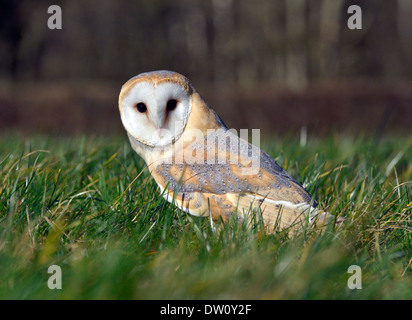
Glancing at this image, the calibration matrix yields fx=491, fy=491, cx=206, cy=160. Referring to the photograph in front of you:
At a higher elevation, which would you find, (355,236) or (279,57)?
(279,57)

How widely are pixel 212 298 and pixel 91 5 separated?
76.7 feet

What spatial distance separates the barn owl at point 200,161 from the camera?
2.71m

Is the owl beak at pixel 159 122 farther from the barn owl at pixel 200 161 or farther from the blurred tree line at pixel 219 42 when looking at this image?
the blurred tree line at pixel 219 42

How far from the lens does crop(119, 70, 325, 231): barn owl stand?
271 cm

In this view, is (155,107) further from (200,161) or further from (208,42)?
(208,42)

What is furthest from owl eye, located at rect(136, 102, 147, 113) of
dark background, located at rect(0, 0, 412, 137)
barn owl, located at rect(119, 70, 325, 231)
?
dark background, located at rect(0, 0, 412, 137)

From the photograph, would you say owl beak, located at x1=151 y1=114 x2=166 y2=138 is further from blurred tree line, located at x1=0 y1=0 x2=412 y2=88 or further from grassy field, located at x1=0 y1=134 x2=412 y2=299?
blurred tree line, located at x1=0 y1=0 x2=412 y2=88

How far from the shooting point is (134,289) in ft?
6.42

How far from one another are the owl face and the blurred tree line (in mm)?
17565

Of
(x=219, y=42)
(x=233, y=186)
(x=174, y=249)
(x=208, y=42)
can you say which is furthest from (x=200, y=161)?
(x=208, y=42)

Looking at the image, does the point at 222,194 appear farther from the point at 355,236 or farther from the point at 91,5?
the point at 91,5

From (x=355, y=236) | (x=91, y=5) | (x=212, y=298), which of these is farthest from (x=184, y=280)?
(x=91, y=5)

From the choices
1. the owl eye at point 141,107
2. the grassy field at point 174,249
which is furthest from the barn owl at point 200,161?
the grassy field at point 174,249

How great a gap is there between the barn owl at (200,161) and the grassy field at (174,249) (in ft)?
0.40
